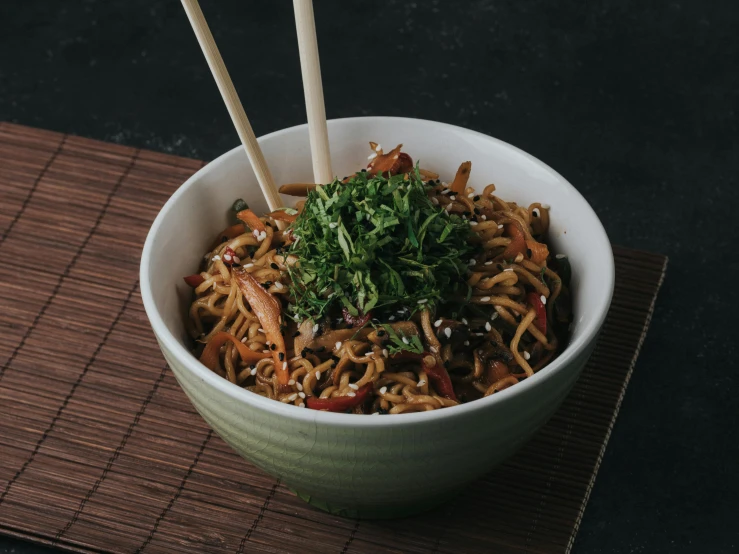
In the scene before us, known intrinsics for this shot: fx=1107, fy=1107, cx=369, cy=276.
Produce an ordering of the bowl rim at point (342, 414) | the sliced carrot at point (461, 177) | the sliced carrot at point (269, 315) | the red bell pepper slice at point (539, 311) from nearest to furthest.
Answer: the bowl rim at point (342, 414) < the sliced carrot at point (269, 315) < the red bell pepper slice at point (539, 311) < the sliced carrot at point (461, 177)

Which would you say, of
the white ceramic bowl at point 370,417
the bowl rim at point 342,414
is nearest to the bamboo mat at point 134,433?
the white ceramic bowl at point 370,417

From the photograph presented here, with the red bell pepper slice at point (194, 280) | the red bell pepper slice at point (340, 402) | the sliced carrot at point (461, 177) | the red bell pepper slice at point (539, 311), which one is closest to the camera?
the red bell pepper slice at point (340, 402)

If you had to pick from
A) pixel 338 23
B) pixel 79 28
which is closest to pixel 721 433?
pixel 338 23

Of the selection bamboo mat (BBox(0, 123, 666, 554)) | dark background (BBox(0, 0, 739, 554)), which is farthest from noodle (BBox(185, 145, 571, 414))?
dark background (BBox(0, 0, 739, 554))

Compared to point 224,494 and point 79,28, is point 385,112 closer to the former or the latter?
point 79,28

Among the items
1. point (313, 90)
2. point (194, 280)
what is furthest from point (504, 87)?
point (194, 280)

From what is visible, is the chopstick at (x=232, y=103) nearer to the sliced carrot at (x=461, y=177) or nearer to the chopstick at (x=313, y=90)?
the chopstick at (x=313, y=90)
